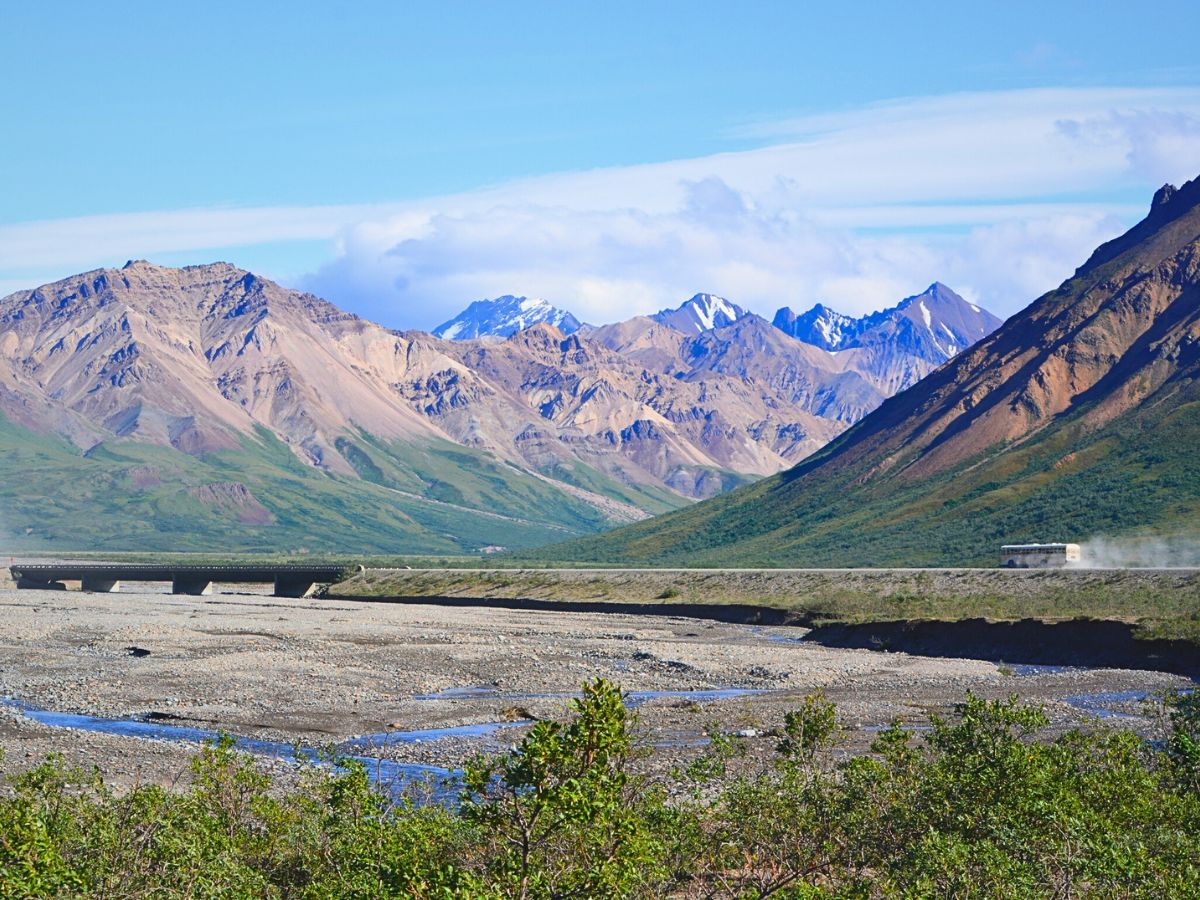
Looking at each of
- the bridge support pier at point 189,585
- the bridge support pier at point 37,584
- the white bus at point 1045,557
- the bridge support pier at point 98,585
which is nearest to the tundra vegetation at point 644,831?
the white bus at point 1045,557

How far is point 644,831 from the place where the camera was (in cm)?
Result: 2439

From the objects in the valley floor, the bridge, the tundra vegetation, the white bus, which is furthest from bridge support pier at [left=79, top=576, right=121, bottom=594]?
the tundra vegetation

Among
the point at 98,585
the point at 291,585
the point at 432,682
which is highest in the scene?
the point at 291,585

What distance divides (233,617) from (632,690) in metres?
63.8

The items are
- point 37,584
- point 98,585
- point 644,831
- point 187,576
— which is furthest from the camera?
point 37,584

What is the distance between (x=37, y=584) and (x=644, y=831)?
18295 centimetres

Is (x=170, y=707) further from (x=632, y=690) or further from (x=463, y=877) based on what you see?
(x=463, y=877)

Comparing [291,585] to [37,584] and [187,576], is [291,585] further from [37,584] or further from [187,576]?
[37,584]

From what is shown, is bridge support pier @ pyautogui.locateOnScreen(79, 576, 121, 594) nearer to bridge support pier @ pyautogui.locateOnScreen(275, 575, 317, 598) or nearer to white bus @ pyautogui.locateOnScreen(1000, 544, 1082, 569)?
bridge support pier @ pyautogui.locateOnScreen(275, 575, 317, 598)

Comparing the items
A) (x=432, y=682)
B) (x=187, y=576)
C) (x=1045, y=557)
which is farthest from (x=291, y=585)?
(x=432, y=682)

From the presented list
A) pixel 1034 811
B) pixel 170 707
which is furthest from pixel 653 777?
pixel 170 707

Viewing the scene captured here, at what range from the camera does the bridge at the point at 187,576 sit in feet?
613

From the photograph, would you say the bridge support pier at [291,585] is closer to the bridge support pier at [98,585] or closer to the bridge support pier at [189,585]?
the bridge support pier at [189,585]

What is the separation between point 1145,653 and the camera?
87.9m
